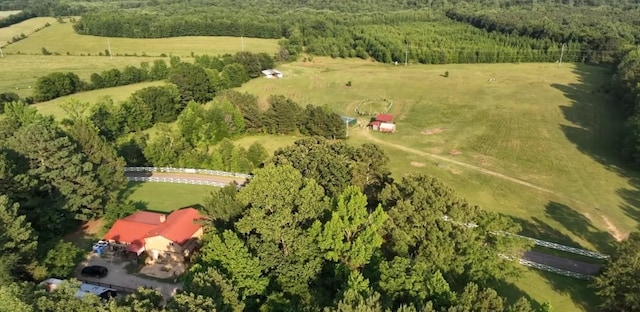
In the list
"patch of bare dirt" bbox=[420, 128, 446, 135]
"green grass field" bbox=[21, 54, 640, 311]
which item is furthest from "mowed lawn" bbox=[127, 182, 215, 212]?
"patch of bare dirt" bbox=[420, 128, 446, 135]

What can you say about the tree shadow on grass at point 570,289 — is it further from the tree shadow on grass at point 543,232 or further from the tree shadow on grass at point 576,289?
the tree shadow on grass at point 543,232

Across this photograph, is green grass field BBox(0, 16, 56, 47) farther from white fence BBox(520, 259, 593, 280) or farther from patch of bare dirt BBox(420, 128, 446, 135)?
white fence BBox(520, 259, 593, 280)

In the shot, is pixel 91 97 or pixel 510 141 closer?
pixel 510 141

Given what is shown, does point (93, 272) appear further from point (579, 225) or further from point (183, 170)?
point (579, 225)

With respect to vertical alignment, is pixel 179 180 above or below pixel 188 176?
above

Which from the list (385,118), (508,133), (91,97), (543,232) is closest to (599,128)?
(508,133)

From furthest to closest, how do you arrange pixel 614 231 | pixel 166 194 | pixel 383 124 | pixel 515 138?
1. pixel 383 124
2. pixel 515 138
3. pixel 166 194
4. pixel 614 231
